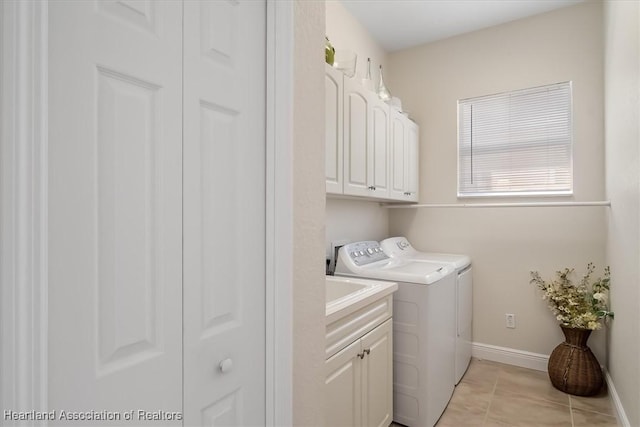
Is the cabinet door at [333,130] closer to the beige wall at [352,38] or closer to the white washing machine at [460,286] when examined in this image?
the beige wall at [352,38]

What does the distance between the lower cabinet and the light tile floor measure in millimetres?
567

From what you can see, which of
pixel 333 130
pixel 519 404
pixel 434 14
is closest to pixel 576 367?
pixel 519 404

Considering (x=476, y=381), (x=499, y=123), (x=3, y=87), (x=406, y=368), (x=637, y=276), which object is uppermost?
(x=499, y=123)

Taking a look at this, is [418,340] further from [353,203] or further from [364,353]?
[353,203]

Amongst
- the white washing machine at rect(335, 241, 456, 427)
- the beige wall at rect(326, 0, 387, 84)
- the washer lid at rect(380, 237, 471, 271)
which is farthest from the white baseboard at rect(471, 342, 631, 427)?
the beige wall at rect(326, 0, 387, 84)

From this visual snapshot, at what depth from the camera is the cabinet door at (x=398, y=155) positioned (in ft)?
8.77

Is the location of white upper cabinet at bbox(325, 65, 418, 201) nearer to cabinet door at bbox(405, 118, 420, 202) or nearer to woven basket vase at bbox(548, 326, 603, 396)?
cabinet door at bbox(405, 118, 420, 202)

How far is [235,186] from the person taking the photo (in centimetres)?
93

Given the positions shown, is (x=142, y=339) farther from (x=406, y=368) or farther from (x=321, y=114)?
(x=406, y=368)

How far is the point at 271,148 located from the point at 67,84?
51cm

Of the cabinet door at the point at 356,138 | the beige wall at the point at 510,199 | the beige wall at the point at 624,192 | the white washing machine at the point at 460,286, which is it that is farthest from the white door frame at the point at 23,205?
Result: the beige wall at the point at 510,199

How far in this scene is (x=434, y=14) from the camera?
2.80 metres

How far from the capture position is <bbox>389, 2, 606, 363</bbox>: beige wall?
264 centimetres

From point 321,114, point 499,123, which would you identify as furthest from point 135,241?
point 499,123
